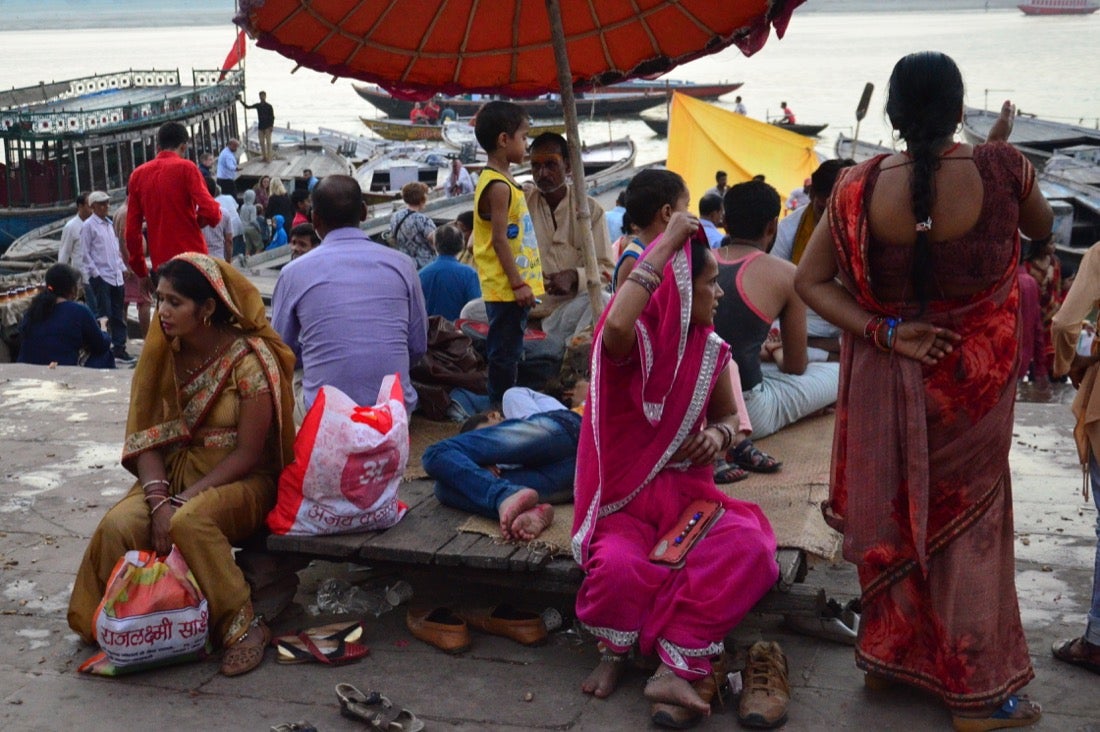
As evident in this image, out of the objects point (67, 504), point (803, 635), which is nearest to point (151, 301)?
point (67, 504)

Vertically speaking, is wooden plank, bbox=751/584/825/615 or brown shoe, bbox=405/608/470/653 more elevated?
wooden plank, bbox=751/584/825/615

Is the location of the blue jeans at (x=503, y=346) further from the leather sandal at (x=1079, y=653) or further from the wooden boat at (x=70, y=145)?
the wooden boat at (x=70, y=145)

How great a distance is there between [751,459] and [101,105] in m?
30.4

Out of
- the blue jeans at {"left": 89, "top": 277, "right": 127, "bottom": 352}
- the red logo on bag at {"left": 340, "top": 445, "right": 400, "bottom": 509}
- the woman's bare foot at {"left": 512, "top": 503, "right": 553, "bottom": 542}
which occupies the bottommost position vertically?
the blue jeans at {"left": 89, "top": 277, "right": 127, "bottom": 352}

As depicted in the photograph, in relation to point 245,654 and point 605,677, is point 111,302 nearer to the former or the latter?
point 245,654

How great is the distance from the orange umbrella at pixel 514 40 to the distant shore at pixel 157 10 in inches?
5246

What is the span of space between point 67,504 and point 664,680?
3.03 metres

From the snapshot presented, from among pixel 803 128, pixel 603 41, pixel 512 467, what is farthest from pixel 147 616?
pixel 803 128

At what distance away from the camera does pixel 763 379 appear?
5.02 m

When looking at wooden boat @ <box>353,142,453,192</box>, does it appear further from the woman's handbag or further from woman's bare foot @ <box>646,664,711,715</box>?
woman's bare foot @ <box>646,664,711,715</box>

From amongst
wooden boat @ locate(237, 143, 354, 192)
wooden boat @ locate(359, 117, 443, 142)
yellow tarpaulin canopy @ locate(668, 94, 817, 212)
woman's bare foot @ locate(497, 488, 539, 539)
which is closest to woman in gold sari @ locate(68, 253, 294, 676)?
woman's bare foot @ locate(497, 488, 539, 539)

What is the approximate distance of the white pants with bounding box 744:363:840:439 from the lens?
15.9ft

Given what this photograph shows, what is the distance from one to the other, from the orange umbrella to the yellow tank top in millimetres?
270

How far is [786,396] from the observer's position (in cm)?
496
